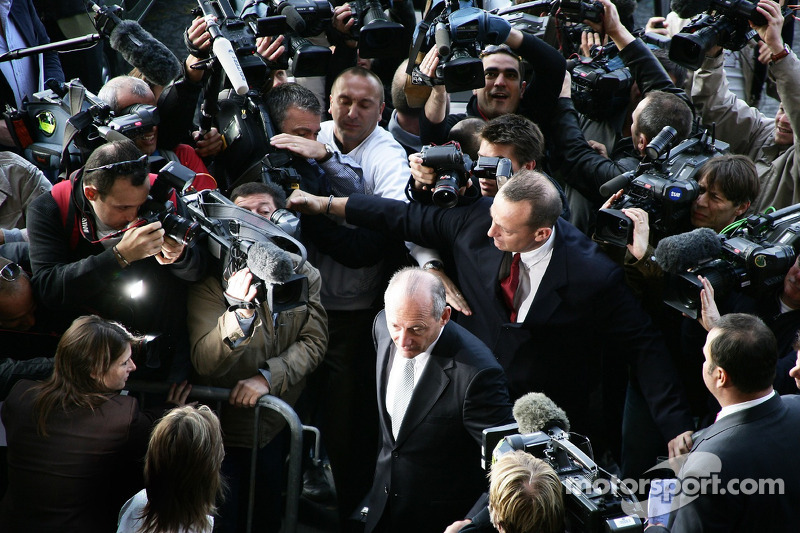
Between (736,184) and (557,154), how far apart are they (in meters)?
1.07

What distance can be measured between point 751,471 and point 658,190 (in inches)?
55.8

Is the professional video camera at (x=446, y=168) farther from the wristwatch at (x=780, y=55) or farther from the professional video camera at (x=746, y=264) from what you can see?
the wristwatch at (x=780, y=55)

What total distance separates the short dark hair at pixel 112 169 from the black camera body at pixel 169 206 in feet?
0.29

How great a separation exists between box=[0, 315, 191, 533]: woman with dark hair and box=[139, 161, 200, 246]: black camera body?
19.0 inches

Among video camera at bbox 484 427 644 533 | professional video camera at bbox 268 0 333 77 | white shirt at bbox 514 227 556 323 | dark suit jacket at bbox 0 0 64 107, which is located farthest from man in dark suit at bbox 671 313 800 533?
dark suit jacket at bbox 0 0 64 107

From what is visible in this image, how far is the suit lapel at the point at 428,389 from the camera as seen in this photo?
139 inches

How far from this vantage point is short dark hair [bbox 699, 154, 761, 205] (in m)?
3.86

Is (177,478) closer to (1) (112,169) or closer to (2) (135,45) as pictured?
(1) (112,169)

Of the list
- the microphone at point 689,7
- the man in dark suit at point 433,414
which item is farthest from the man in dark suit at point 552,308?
the microphone at point 689,7

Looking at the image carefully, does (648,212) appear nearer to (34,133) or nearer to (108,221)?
(108,221)

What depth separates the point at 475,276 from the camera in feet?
13.3

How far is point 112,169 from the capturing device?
3.47 meters

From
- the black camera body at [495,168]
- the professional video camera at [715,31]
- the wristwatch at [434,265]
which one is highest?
the professional video camera at [715,31]

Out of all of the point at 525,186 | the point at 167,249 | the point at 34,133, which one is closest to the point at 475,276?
the point at 525,186
